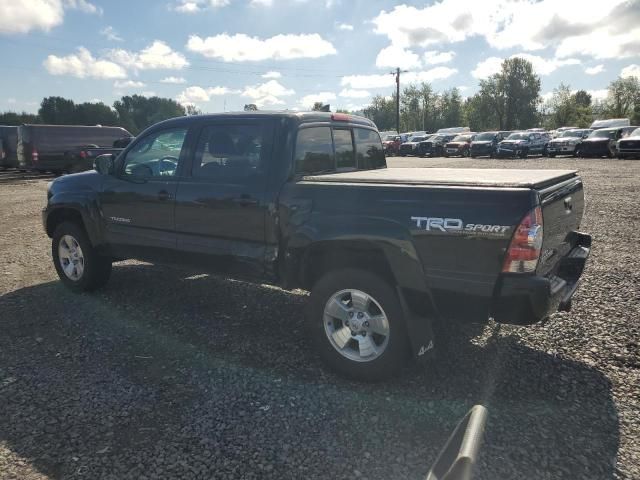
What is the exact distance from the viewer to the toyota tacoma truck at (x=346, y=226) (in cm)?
285

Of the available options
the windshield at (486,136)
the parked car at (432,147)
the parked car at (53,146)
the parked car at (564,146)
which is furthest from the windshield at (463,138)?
the parked car at (53,146)

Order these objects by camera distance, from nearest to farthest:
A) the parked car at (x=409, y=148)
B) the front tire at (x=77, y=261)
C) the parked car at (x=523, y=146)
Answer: the front tire at (x=77, y=261) → the parked car at (x=523, y=146) → the parked car at (x=409, y=148)

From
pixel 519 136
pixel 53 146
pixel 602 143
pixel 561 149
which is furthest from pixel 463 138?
pixel 53 146

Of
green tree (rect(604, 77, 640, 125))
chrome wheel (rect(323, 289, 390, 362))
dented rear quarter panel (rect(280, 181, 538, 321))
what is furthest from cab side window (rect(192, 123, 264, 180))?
green tree (rect(604, 77, 640, 125))

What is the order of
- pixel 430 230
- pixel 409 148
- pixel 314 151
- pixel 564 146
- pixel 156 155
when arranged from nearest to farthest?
pixel 430 230 → pixel 314 151 → pixel 156 155 → pixel 564 146 → pixel 409 148

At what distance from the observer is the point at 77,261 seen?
548cm

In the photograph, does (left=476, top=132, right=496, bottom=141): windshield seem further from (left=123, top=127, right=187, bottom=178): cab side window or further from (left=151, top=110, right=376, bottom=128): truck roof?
(left=123, top=127, right=187, bottom=178): cab side window

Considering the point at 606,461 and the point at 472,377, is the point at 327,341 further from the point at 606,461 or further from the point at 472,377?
the point at 606,461

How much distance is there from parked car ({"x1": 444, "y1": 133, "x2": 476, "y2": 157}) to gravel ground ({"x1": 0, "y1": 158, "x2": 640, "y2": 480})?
29720 millimetres

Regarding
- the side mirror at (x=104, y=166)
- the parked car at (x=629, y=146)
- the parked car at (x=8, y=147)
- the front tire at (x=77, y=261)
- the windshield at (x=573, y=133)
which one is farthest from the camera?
the windshield at (x=573, y=133)

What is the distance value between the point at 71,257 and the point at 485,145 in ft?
97.4

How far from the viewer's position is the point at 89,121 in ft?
273

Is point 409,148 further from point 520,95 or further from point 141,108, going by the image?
point 141,108

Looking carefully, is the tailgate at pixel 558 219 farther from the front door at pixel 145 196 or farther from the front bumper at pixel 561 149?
the front bumper at pixel 561 149
